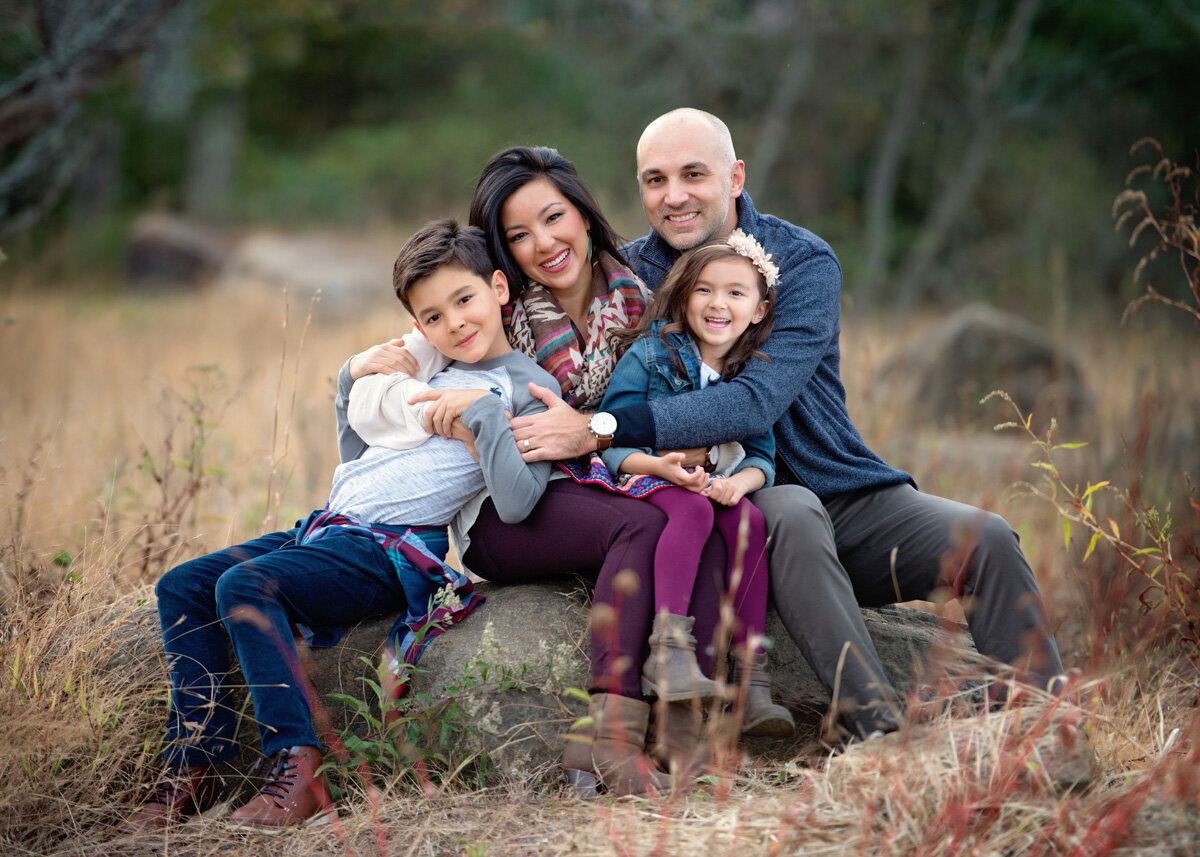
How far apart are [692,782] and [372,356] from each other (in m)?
1.57

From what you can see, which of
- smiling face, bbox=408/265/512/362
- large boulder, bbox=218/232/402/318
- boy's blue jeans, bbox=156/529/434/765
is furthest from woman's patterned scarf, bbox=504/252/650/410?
large boulder, bbox=218/232/402/318

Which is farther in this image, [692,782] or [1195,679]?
[1195,679]

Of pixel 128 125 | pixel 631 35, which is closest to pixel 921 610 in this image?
pixel 631 35

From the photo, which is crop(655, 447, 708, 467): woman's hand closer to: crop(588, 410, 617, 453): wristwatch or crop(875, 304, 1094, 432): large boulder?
crop(588, 410, 617, 453): wristwatch

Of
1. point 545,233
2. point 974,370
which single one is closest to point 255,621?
point 545,233

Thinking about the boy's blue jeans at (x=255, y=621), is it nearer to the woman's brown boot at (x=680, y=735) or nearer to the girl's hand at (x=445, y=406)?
the girl's hand at (x=445, y=406)

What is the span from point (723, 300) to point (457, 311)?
0.80 meters

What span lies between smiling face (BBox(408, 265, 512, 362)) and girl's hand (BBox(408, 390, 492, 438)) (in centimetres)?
16

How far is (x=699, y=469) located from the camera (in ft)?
9.48

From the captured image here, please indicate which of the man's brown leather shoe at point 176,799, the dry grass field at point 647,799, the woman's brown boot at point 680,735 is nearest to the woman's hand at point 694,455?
the woman's brown boot at point 680,735

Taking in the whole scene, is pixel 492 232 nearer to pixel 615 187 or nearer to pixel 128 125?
pixel 615 187

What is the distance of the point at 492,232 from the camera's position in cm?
328

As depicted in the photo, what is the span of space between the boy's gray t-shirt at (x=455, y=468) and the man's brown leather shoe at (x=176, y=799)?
810 millimetres

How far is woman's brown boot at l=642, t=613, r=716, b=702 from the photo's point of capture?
2582mm
